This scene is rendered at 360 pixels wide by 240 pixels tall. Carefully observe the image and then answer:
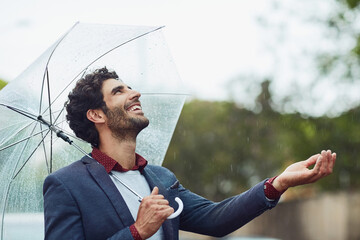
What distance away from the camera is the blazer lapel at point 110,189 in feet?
9.76

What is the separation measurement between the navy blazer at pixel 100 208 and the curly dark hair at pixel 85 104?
29 cm

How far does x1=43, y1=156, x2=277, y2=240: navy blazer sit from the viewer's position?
288 cm

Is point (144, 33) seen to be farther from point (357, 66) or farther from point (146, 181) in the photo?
point (357, 66)

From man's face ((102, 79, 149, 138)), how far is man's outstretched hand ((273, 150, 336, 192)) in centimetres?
90

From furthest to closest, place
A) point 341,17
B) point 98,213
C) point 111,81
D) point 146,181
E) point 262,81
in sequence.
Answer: point 262,81, point 341,17, point 111,81, point 146,181, point 98,213

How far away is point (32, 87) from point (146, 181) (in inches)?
35.9

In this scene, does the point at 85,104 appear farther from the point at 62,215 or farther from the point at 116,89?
the point at 62,215

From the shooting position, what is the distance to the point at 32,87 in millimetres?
3367

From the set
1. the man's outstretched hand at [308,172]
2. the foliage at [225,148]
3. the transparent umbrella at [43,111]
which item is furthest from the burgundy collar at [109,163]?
the foliage at [225,148]

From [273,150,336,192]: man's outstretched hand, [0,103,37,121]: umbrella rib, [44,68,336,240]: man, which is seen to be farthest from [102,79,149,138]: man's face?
[273,150,336,192]: man's outstretched hand

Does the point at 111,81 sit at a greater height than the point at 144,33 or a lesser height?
lesser

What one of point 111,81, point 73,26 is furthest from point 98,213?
point 73,26

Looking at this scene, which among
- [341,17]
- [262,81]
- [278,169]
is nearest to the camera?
[341,17]

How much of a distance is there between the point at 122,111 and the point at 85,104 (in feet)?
0.90
